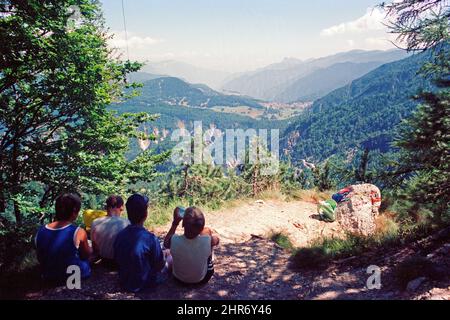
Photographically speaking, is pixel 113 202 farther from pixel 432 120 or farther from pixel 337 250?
pixel 432 120

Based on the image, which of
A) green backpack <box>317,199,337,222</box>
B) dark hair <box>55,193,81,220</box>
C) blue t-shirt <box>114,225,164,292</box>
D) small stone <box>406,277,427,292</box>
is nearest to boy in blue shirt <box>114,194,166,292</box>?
blue t-shirt <box>114,225,164,292</box>

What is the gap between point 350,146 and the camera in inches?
7544

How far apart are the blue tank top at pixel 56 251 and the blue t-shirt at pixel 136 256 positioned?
0.50 meters

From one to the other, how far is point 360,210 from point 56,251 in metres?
8.48

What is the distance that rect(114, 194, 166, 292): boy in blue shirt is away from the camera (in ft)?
11.8

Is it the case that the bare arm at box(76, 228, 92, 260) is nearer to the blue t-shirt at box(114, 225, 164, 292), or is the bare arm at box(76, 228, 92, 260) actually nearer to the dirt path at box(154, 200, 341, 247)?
the blue t-shirt at box(114, 225, 164, 292)

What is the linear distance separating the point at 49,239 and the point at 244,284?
245 centimetres

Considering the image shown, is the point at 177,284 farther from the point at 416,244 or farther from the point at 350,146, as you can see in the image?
the point at 350,146

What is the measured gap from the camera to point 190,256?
149 inches

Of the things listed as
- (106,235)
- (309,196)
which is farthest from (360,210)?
(106,235)

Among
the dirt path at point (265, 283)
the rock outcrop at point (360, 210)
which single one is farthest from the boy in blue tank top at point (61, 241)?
the rock outcrop at point (360, 210)

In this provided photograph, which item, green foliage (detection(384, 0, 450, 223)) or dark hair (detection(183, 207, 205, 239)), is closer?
dark hair (detection(183, 207, 205, 239))

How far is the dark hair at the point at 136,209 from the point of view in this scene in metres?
3.67

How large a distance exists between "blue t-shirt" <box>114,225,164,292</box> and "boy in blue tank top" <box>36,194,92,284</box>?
462 mm
